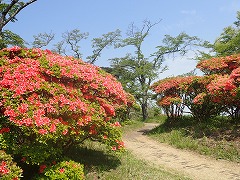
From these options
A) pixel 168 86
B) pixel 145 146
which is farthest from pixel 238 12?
pixel 145 146

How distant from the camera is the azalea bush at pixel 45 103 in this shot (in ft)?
22.6

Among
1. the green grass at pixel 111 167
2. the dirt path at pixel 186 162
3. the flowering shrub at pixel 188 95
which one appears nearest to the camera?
the green grass at pixel 111 167

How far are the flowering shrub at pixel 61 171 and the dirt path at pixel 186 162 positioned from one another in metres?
4.81

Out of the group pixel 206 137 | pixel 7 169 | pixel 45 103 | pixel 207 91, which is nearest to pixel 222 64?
pixel 207 91

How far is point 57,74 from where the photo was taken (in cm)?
805

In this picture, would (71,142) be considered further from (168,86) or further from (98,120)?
(168,86)

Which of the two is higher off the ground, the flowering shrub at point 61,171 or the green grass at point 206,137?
the green grass at point 206,137

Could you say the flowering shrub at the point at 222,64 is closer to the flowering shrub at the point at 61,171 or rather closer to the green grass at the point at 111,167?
the green grass at the point at 111,167

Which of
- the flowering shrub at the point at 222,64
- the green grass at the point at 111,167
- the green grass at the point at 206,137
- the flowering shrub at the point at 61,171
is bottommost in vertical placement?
the green grass at the point at 111,167

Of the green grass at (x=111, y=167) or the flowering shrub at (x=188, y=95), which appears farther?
the flowering shrub at (x=188, y=95)

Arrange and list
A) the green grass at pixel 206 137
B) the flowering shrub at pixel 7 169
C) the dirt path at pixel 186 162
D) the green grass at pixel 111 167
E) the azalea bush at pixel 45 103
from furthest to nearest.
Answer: the green grass at pixel 206 137
the dirt path at pixel 186 162
the green grass at pixel 111 167
the azalea bush at pixel 45 103
the flowering shrub at pixel 7 169

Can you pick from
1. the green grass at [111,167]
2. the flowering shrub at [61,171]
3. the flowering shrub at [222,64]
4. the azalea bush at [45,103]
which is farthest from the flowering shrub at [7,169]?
the flowering shrub at [222,64]

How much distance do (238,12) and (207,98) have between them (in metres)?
18.4

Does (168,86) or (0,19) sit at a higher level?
(0,19)
